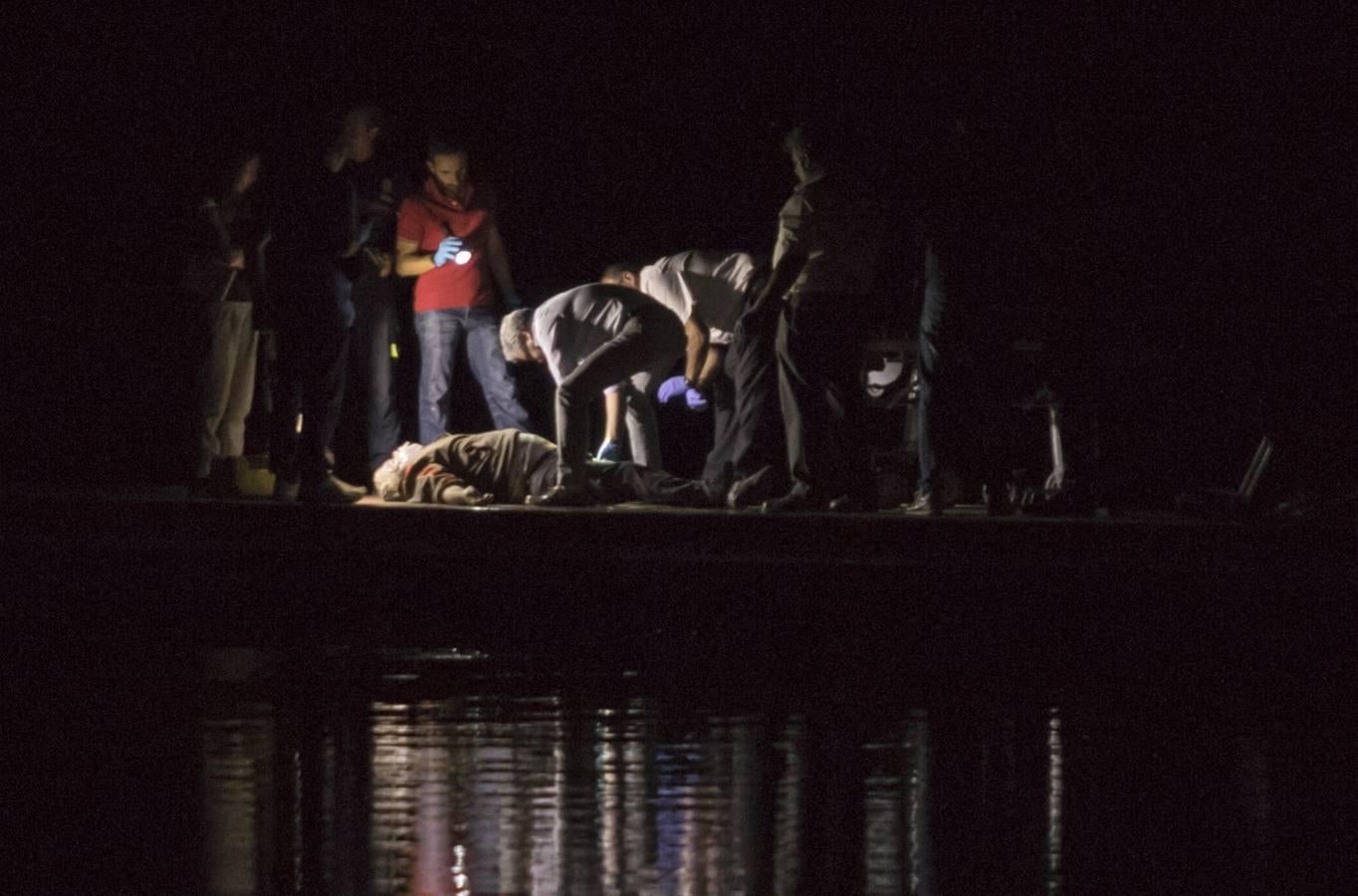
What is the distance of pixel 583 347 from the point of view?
11141 mm

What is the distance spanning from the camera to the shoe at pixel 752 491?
36.1 ft

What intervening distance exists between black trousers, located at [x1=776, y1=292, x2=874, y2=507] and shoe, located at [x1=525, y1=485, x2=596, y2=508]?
1003 millimetres

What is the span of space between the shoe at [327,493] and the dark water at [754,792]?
83.2 inches

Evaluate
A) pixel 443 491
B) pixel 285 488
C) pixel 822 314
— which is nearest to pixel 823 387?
pixel 822 314

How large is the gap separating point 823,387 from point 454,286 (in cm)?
207

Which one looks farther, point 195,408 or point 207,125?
point 207,125

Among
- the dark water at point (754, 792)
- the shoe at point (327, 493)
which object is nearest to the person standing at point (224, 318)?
the shoe at point (327, 493)

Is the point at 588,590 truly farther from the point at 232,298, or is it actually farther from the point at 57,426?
the point at 57,426

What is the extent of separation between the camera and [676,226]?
594 inches

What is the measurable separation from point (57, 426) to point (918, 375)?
7.18 metres

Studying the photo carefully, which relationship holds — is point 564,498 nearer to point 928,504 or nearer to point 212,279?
point 928,504

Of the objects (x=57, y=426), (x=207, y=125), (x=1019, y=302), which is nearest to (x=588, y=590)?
(x=1019, y=302)

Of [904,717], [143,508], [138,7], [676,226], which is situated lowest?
[904,717]

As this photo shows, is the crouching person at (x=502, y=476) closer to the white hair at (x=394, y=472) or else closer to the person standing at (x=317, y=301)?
the white hair at (x=394, y=472)
